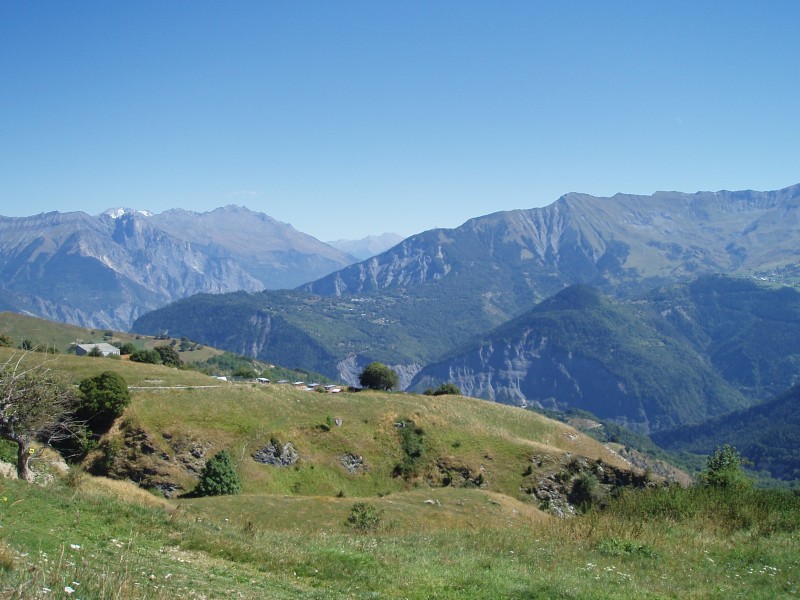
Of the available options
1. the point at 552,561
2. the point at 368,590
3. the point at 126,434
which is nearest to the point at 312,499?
the point at 126,434

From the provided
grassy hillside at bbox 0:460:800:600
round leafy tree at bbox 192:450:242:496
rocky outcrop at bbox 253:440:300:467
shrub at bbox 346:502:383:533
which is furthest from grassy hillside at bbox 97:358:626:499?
grassy hillside at bbox 0:460:800:600

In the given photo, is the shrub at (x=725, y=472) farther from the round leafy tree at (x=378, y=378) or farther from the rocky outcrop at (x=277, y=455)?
the round leafy tree at (x=378, y=378)

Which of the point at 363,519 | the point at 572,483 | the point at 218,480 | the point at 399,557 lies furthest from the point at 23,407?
the point at 572,483

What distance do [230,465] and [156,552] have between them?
3804cm

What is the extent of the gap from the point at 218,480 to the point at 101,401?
48.8 feet

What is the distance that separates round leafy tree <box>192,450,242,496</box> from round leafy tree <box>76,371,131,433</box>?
39.7ft

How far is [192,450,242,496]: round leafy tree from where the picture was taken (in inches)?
1986

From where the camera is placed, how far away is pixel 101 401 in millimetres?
55750

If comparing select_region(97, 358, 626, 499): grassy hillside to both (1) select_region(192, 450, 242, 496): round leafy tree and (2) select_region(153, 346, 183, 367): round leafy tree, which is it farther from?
(2) select_region(153, 346, 183, 367): round leafy tree

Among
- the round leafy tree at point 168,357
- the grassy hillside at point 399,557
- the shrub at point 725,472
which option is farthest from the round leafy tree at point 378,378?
the grassy hillside at point 399,557

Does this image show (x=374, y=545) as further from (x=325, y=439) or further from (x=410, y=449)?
(x=410, y=449)

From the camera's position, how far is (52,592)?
355 inches

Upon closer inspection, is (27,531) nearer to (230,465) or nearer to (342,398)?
(230,465)

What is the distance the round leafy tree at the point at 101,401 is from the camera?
55438mm
